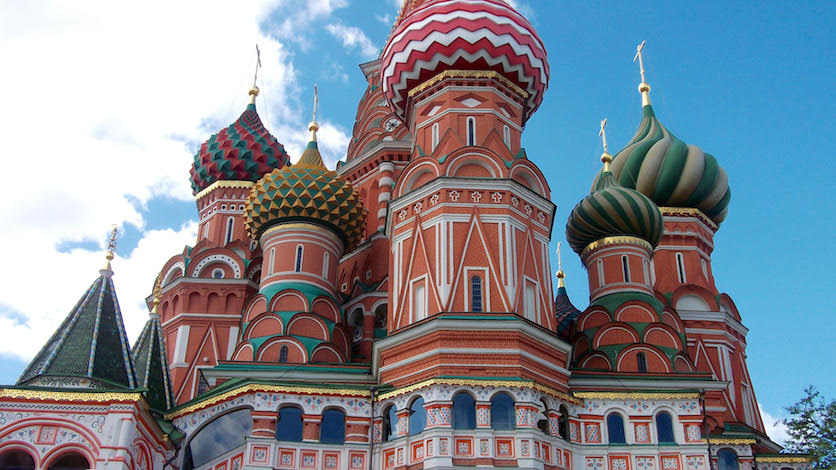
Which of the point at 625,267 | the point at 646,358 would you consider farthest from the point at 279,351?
the point at 625,267

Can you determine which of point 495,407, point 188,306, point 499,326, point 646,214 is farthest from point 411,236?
point 188,306

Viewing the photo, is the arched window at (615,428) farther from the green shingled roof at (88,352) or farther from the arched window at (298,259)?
the green shingled roof at (88,352)

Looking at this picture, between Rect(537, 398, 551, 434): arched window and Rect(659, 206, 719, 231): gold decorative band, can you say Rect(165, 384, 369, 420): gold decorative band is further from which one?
Rect(659, 206, 719, 231): gold decorative band

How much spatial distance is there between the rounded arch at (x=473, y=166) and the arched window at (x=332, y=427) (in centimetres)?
524

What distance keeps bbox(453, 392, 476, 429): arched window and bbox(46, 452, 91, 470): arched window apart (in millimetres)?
5804

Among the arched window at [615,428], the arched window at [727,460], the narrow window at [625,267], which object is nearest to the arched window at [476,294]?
the arched window at [615,428]

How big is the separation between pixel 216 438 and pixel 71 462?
2.73m

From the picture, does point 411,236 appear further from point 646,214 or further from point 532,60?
point 646,214

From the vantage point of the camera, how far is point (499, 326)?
15734mm

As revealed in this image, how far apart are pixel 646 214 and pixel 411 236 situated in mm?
6674

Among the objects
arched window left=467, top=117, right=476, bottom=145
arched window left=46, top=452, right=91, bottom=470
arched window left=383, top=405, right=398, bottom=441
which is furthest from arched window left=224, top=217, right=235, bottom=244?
arched window left=46, top=452, right=91, bottom=470

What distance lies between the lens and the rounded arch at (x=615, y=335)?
19062mm

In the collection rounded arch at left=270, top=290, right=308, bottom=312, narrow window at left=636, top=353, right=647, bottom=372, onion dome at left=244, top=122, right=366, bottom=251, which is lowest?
narrow window at left=636, top=353, right=647, bottom=372

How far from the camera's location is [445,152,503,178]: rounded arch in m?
17.9
